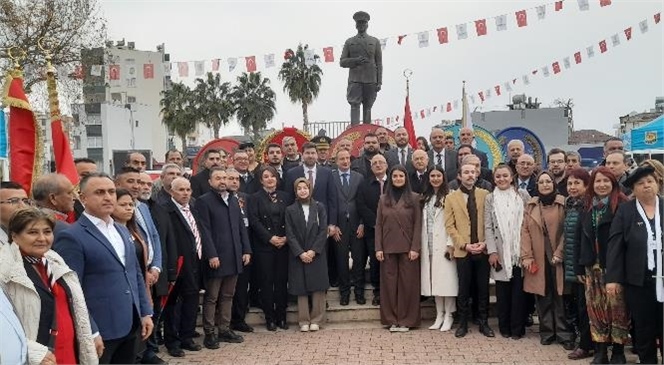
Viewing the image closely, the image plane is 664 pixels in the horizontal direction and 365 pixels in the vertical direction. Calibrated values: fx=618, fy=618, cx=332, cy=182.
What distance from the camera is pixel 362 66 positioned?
37.5ft

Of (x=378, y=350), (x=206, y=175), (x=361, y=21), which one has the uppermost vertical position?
(x=361, y=21)

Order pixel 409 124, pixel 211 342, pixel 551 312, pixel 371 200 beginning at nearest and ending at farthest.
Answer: pixel 551 312, pixel 211 342, pixel 371 200, pixel 409 124

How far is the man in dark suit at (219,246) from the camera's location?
6.63m

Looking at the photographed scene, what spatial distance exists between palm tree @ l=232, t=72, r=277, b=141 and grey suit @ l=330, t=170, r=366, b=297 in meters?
45.0

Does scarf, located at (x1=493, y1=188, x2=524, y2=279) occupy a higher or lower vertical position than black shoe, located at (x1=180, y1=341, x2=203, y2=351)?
higher

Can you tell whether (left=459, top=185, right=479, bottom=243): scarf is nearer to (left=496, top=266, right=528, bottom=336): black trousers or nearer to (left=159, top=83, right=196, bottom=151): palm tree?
(left=496, top=266, right=528, bottom=336): black trousers

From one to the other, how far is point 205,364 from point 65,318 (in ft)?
9.45

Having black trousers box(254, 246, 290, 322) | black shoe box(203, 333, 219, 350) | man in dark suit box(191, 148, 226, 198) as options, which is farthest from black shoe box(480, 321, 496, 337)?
man in dark suit box(191, 148, 226, 198)

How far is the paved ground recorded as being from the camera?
6.00 meters

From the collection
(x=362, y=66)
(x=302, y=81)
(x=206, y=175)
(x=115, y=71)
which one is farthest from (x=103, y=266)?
(x=302, y=81)

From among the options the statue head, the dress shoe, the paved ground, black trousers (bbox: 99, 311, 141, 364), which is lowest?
the paved ground

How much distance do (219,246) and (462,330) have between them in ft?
9.21

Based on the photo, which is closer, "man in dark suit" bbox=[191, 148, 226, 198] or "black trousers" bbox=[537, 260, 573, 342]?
"black trousers" bbox=[537, 260, 573, 342]

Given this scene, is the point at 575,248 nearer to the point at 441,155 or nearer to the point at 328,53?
the point at 441,155
